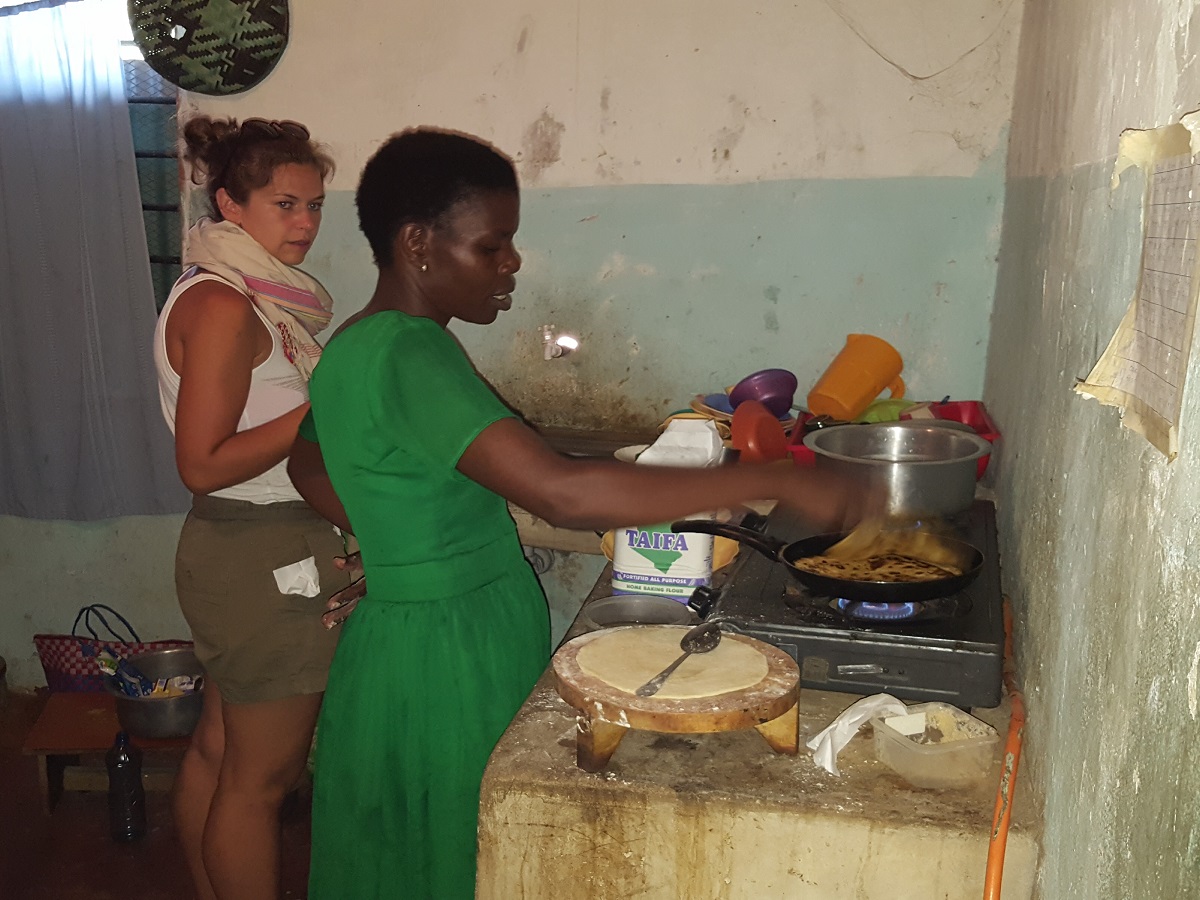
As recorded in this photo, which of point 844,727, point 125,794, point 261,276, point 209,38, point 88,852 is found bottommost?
point 88,852

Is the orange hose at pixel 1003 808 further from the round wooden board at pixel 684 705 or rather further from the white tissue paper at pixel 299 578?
the white tissue paper at pixel 299 578

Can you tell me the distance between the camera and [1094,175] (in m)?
1.19

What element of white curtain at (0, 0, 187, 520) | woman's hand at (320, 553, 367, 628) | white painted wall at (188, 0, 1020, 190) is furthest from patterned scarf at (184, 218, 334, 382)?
white curtain at (0, 0, 187, 520)

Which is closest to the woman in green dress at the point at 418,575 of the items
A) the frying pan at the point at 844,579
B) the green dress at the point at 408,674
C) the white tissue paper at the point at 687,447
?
the green dress at the point at 408,674

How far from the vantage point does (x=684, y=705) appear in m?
1.26

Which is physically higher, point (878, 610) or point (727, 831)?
point (878, 610)

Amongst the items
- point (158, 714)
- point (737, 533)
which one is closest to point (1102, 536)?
point (737, 533)

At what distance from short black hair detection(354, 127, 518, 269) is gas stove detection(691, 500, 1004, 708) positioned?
751mm

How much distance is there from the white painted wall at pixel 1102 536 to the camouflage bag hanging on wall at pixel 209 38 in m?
2.47

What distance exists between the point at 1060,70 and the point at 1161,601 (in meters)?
1.30

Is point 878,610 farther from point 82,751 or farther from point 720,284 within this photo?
point 82,751

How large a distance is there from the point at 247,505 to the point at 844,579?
1269 millimetres

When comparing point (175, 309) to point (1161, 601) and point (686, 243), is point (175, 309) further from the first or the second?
point (1161, 601)

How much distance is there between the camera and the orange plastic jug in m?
2.87
